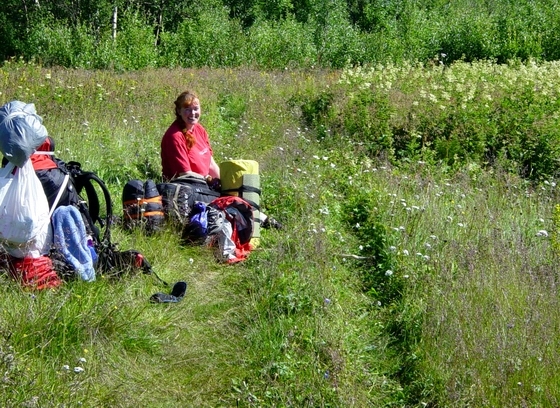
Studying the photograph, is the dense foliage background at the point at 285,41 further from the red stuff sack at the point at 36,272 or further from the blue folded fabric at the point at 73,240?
the red stuff sack at the point at 36,272

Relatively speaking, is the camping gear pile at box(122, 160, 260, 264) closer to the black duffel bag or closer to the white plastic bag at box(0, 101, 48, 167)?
the black duffel bag

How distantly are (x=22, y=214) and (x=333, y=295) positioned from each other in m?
2.10

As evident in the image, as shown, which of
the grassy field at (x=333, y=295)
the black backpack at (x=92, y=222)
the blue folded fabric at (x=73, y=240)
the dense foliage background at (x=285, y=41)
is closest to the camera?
the grassy field at (x=333, y=295)

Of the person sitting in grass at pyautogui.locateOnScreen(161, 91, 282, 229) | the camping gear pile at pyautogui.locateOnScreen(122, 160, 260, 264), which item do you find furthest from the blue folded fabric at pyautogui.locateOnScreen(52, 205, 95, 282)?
the person sitting in grass at pyautogui.locateOnScreen(161, 91, 282, 229)

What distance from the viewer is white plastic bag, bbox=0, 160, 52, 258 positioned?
190 inches

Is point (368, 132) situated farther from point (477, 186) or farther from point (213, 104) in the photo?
point (213, 104)

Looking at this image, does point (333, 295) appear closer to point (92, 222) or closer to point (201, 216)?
point (201, 216)

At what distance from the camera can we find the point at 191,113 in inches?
293

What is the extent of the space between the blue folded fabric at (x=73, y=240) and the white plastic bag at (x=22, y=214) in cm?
10

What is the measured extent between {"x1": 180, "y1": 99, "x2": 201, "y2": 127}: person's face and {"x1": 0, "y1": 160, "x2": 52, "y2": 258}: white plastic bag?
101 inches

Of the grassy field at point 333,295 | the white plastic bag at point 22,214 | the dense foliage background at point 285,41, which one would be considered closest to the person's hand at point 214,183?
the grassy field at point 333,295

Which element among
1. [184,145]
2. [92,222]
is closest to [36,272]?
[92,222]

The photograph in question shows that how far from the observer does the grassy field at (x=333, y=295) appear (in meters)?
4.09

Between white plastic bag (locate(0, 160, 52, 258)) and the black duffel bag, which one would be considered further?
the black duffel bag
